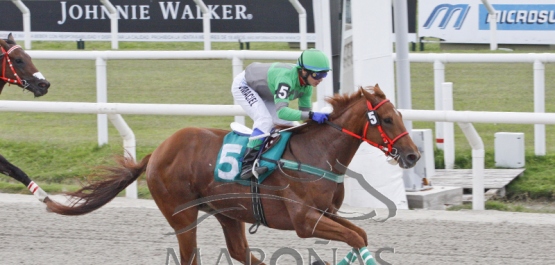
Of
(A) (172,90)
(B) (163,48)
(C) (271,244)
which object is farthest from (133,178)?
(B) (163,48)

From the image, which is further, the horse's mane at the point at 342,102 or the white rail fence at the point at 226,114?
the white rail fence at the point at 226,114

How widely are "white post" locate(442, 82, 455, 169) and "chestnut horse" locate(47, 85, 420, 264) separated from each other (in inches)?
123

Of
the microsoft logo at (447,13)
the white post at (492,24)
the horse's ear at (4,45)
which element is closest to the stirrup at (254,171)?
the horse's ear at (4,45)

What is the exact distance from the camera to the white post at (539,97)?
7.66 m

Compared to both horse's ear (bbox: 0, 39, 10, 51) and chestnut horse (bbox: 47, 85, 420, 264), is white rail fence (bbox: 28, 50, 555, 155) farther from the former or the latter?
chestnut horse (bbox: 47, 85, 420, 264)

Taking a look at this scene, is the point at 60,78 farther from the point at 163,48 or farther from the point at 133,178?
the point at 133,178

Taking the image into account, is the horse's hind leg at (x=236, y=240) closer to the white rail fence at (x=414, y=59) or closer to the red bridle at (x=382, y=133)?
the red bridle at (x=382, y=133)

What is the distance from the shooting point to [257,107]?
190 inches

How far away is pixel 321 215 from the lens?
4.30m

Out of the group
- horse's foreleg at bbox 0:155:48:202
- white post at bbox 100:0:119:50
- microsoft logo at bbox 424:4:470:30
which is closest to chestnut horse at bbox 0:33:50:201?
horse's foreleg at bbox 0:155:48:202

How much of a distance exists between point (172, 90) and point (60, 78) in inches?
83.1

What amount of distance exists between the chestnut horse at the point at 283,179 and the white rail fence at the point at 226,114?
1967 millimetres

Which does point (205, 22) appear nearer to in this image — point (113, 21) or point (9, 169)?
point (113, 21)

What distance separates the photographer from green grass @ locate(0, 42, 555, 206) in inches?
319
